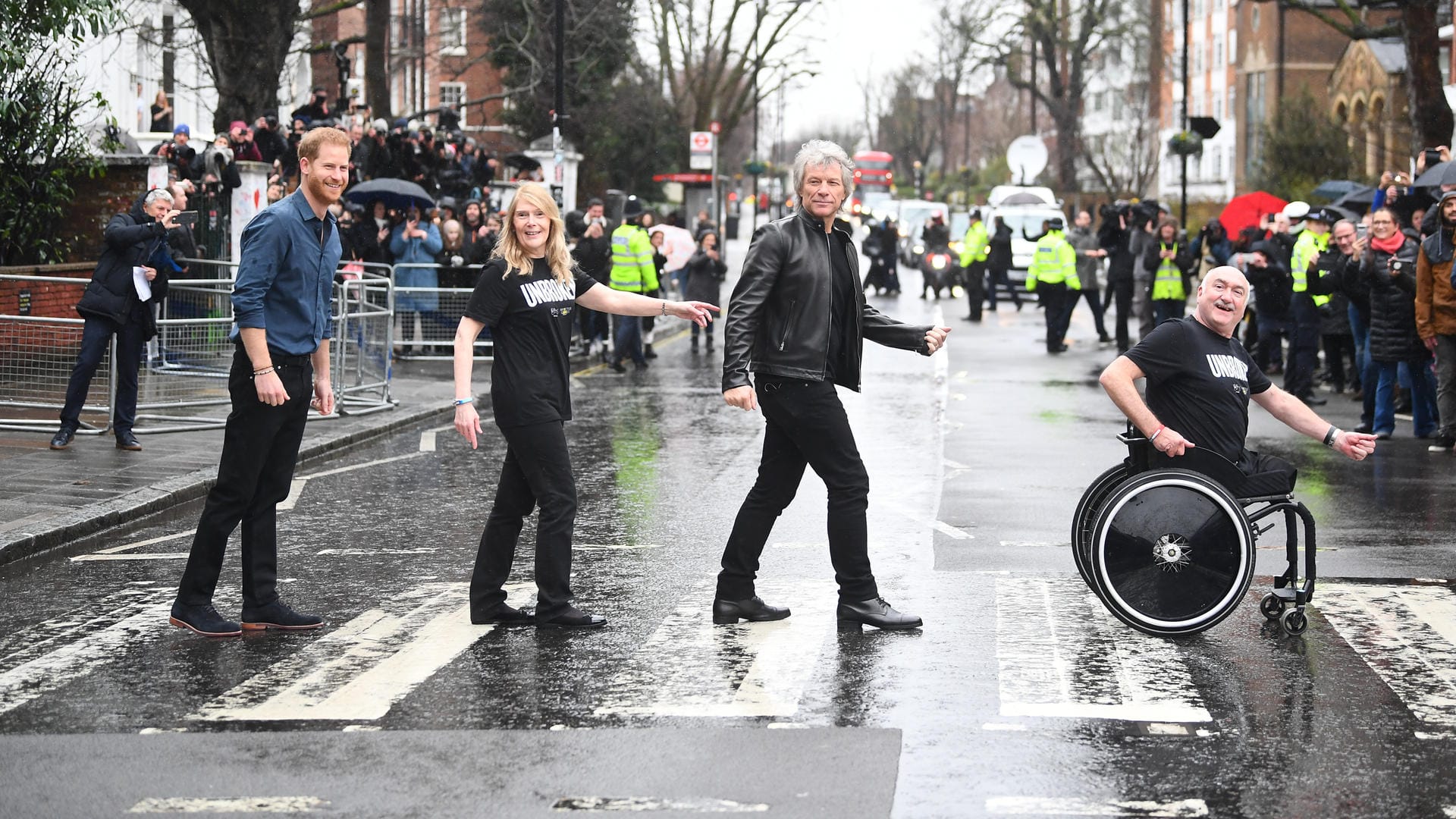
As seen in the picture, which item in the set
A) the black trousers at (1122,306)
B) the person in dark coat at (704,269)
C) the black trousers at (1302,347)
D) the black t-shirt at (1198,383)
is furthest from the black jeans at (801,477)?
the black trousers at (1122,306)

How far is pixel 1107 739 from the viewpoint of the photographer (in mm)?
5660

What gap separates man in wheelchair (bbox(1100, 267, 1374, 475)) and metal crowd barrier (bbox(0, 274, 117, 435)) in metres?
8.55

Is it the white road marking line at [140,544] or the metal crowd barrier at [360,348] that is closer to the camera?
the white road marking line at [140,544]

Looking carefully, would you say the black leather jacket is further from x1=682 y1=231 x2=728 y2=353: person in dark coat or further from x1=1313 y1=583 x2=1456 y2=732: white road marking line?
x1=682 y1=231 x2=728 y2=353: person in dark coat

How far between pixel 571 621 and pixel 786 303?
1542mm

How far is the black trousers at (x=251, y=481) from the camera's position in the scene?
7285 millimetres

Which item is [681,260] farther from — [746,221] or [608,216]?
[746,221]

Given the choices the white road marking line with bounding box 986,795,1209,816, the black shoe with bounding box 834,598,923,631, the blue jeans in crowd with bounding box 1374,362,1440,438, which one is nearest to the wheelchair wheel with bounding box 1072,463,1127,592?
the black shoe with bounding box 834,598,923,631

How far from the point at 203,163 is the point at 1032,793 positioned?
18.7 m

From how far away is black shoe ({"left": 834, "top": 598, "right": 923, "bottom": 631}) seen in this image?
736cm

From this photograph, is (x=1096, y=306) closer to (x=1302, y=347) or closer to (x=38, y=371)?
(x=1302, y=347)

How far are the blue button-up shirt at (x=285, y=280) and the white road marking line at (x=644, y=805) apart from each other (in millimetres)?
2947

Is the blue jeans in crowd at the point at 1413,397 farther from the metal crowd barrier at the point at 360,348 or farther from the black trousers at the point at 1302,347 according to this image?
the metal crowd barrier at the point at 360,348

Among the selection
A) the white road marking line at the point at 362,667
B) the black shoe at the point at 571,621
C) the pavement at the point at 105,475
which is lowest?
the white road marking line at the point at 362,667
